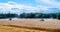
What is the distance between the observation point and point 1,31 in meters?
22.8

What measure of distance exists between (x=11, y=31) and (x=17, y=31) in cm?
84

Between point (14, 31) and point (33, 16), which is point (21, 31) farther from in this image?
point (33, 16)

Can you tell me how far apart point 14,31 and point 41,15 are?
73302mm

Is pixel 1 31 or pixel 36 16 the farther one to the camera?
pixel 36 16

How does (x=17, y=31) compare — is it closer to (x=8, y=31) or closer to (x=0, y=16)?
(x=8, y=31)

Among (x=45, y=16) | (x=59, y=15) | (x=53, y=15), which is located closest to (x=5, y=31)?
(x=59, y=15)

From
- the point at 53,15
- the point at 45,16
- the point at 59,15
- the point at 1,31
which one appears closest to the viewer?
the point at 1,31

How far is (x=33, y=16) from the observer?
327ft

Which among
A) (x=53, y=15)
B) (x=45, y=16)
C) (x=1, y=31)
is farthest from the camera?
(x=45, y=16)

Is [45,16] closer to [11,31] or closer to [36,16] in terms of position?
[36,16]

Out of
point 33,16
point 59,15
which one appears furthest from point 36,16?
point 59,15

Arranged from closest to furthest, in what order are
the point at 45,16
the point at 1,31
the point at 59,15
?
the point at 1,31 < the point at 59,15 < the point at 45,16

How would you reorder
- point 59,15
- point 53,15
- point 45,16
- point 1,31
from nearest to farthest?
point 1,31, point 59,15, point 53,15, point 45,16

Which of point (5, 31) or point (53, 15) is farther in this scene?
point (53, 15)
